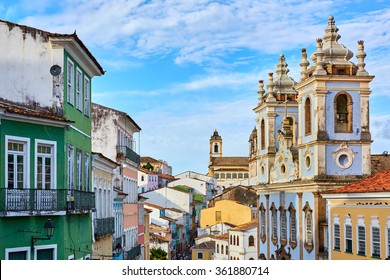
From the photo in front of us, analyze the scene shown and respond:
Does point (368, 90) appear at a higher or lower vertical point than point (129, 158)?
higher

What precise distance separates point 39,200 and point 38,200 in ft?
0.08

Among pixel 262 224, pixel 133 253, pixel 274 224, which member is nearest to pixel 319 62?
pixel 274 224

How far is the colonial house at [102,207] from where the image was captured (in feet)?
82.4

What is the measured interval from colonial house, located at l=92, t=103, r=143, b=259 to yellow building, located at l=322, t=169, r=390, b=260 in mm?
8881

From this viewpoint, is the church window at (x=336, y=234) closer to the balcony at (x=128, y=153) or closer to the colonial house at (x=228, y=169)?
the balcony at (x=128, y=153)

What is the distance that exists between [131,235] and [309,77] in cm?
1117

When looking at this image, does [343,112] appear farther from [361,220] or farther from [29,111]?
[29,111]

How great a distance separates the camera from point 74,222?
19.8 meters

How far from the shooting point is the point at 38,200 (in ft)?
56.4

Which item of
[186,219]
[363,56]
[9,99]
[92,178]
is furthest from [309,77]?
[186,219]

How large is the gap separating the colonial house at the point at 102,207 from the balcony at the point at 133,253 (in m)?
6.16

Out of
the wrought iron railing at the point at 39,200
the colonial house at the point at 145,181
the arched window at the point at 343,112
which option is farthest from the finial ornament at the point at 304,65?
the colonial house at the point at 145,181

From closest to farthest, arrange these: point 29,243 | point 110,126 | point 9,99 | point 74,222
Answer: point 29,243, point 9,99, point 74,222, point 110,126

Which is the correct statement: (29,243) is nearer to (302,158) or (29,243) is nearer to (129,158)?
(129,158)
